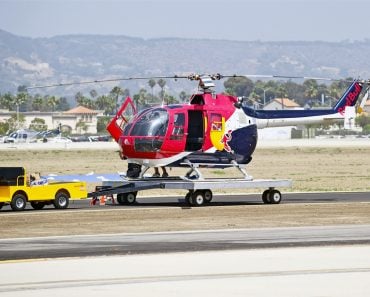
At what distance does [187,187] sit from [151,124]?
2292mm

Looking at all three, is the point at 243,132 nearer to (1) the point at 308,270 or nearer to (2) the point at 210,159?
(2) the point at 210,159

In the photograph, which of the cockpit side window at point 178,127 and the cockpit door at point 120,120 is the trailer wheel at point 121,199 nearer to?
the cockpit door at point 120,120

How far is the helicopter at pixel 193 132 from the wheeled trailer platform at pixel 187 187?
691mm

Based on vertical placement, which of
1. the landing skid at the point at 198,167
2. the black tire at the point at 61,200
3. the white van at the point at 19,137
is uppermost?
the landing skid at the point at 198,167

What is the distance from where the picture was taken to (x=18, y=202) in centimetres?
3262

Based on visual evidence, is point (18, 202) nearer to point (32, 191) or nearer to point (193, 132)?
point (32, 191)

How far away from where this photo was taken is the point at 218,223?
95.4ft

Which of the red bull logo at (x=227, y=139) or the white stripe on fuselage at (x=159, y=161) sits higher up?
the red bull logo at (x=227, y=139)

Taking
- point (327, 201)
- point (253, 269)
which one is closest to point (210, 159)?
point (327, 201)

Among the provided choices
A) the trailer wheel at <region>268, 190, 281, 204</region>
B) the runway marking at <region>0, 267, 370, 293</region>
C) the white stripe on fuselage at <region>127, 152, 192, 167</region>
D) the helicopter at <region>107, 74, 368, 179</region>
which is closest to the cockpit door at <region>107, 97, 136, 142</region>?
the helicopter at <region>107, 74, 368, 179</region>

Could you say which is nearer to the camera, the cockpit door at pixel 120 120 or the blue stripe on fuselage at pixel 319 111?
the cockpit door at pixel 120 120

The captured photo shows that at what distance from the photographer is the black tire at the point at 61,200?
109ft

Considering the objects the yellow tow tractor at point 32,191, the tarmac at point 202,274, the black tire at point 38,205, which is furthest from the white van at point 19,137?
the tarmac at point 202,274

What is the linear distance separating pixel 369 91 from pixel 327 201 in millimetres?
6728
